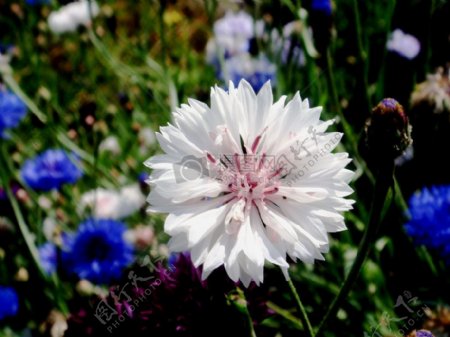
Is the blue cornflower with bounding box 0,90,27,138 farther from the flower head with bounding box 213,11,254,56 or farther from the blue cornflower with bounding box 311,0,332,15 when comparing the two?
the blue cornflower with bounding box 311,0,332,15

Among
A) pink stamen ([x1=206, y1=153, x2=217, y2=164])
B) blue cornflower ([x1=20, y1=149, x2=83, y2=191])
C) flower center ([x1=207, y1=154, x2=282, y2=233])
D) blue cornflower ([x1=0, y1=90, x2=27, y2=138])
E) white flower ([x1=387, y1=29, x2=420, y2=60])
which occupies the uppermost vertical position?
white flower ([x1=387, y1=29, x2=420, y2=60])

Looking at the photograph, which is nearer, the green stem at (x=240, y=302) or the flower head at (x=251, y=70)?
the green stem at (x=240, y=302)

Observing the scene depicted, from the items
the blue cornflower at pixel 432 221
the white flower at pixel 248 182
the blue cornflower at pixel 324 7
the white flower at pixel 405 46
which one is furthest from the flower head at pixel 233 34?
the white flower at pixel 248 182

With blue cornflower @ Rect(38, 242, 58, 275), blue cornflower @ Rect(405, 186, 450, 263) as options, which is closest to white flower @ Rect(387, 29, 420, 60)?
blue cornflower @ Rect(405, 186, 450, 263)

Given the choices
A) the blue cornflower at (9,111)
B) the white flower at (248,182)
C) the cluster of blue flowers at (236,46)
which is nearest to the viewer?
the white flower at (248,182)

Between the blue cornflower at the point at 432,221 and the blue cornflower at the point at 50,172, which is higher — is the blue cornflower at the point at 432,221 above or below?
above

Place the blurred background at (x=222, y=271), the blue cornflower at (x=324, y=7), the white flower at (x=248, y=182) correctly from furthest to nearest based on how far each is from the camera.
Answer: the blue cornflower at (x=324, y=7) → the blurred background at (x=222, y=271) → the white flower at (x=248, y=182)

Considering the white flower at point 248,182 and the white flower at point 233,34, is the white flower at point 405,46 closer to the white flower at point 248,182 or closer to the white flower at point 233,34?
the white flower at point 233,34

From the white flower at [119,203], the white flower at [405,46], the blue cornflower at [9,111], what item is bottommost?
the white flower at [119,203]
